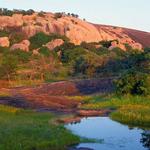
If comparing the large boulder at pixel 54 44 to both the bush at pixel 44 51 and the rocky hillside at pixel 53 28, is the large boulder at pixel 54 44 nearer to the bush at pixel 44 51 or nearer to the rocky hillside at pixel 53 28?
the bush at pixel 44 51

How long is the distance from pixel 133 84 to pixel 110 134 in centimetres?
1402

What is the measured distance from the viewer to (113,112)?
3397 centimetres

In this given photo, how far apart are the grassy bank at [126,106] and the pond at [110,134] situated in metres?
0.92

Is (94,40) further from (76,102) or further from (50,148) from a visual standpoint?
(50,148)

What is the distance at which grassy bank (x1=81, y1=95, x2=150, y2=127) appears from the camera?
30.4 metres

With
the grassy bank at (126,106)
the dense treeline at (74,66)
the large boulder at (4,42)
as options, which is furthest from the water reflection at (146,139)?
the large boulder at (4,42)

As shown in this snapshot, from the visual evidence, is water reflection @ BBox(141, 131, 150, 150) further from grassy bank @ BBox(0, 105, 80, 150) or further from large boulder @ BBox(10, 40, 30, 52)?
large boulder @ BBox(10, 40, 30, 52)

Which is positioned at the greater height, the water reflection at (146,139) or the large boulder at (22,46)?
the large boulder at (22,46)

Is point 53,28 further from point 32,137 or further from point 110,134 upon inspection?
point 32,137

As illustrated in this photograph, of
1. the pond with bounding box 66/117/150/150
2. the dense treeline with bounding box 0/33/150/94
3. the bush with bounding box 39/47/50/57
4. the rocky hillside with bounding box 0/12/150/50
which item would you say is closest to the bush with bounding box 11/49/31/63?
the dense treeline with bounding box 0/33/150/94

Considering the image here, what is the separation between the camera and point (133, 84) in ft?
132

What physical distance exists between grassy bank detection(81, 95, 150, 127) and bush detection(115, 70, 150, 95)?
2.34 feet

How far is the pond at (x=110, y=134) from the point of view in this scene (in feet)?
74.9

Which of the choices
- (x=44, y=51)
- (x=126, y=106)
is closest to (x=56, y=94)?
(x=126, y=106)
